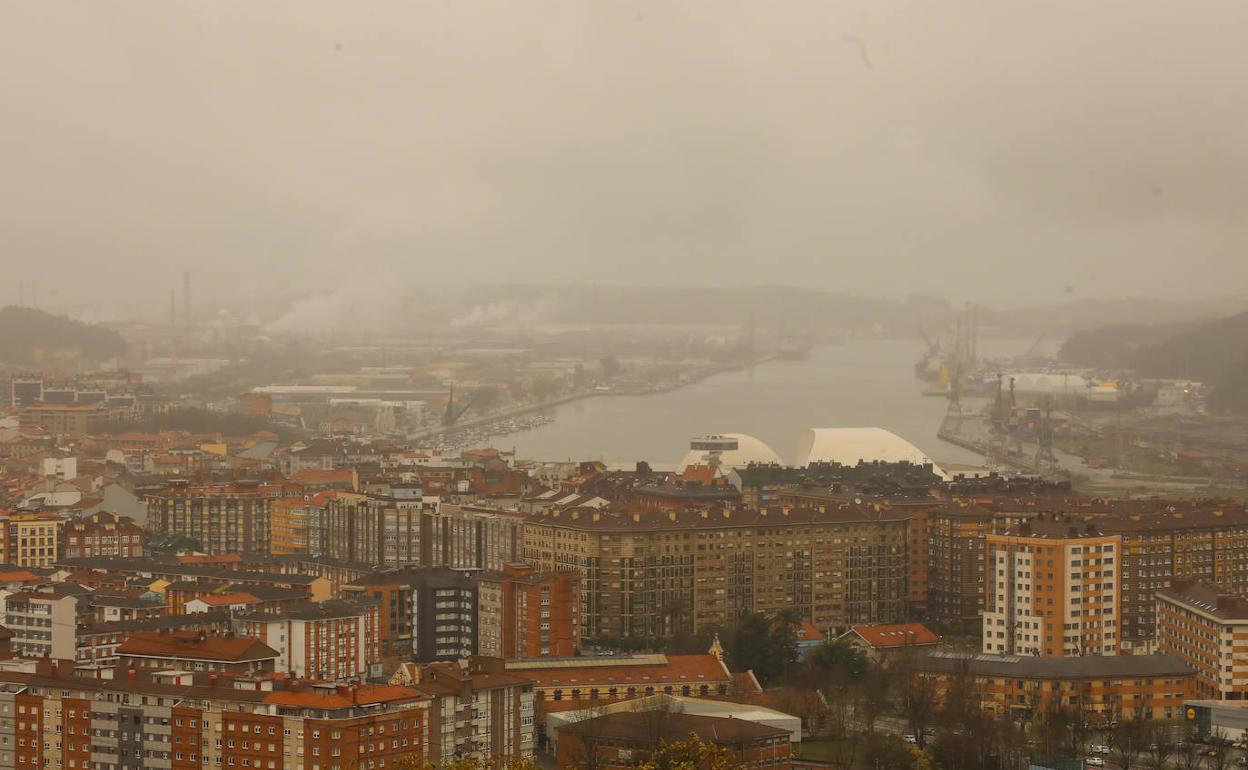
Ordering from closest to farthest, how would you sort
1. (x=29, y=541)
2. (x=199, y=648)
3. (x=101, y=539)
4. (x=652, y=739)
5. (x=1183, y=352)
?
(x=652, y=739) → (x=199, y=648) → (x=101, y=539) → (x=29, y=541) → (x=1183, y=352)

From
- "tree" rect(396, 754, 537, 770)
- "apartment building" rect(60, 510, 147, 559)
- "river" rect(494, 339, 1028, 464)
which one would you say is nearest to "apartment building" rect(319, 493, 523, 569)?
"apartment building" rect(60, 510, 147, 559)

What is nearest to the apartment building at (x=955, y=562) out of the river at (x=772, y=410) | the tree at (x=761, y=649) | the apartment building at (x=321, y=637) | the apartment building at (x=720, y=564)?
the apartment building at (x=720, y=564)

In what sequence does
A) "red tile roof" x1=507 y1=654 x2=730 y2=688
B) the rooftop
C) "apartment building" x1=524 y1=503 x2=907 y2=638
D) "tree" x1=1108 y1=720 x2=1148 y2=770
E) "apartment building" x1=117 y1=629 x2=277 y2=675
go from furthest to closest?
"apartment building" x1=524 y1=503 x2=907 y2=638 < the rooftop < "red tile roof" x1=507 y1=654 x2=730 y2=688 < "tree" x1=1108 y1=720 x2=1148 y2=770 < "apartment building" x1=117 y1=629 x2=277 y2=675

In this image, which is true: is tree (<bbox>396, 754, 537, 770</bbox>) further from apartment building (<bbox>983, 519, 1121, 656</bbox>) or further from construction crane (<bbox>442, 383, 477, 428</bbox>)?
construction crane (<bbox>442, 383, 477, 428</bbox>)

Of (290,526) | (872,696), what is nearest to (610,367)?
(290,526)

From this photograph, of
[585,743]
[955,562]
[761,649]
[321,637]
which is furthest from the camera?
[955,562]

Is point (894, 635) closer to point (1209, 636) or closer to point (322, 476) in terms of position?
point (1209, 636)
